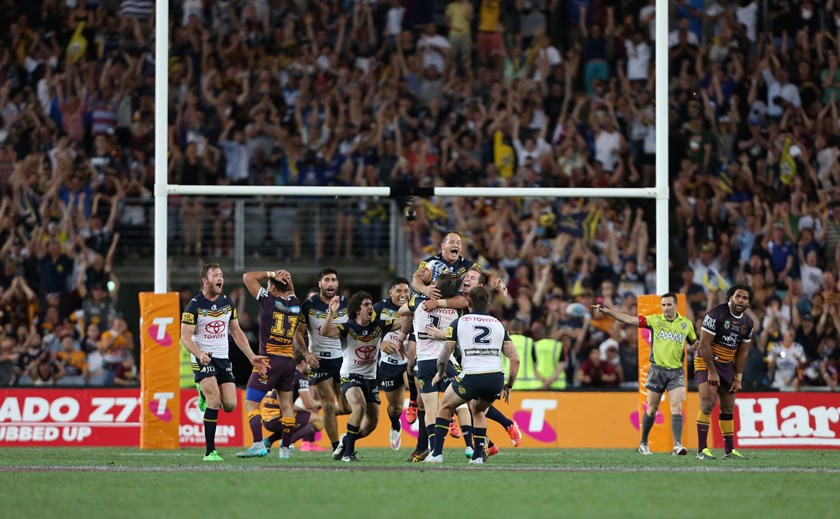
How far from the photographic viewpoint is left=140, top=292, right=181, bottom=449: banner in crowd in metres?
20.1

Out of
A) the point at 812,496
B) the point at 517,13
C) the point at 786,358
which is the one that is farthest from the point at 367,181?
the point at 812,496

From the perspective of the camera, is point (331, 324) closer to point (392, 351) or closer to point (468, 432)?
point (392, 351)

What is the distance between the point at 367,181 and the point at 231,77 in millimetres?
3690

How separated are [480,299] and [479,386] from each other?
2.95ft

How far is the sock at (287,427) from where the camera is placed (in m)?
18.0

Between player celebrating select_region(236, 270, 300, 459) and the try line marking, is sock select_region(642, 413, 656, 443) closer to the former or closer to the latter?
the try line marking

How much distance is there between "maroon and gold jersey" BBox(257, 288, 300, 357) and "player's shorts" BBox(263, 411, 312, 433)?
97cm

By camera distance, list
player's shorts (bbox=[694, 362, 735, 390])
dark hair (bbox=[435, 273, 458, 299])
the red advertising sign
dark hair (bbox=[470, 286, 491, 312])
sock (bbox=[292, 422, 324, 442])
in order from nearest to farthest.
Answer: dark hair (bbox=[470, 286, 491, 312]), dark hair (bbox=[435, 273, 458, 299]), player's shorts (bbox=[694, 362, 735, 390]), sock (bbox=[292, 422, 324, 442]), the red advertising sign

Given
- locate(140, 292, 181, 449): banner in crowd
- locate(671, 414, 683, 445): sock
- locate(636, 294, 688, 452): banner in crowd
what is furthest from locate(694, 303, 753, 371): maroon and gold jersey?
locate(140, 292, 181, 449): banner in crowd

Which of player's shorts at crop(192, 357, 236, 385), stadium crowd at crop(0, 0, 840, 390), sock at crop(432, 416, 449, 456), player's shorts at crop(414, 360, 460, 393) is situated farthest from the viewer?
stadium crowd at crop(0, 0, 840, 390)

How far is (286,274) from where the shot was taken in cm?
1764

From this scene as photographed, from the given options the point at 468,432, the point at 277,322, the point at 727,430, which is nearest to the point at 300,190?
the point at 277,322

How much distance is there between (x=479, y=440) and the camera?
53.8 ft

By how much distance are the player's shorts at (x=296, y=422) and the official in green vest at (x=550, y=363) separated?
5289mm
